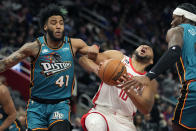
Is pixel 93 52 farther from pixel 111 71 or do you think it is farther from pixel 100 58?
pixel 111 71

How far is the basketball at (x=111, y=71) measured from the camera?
413 cm

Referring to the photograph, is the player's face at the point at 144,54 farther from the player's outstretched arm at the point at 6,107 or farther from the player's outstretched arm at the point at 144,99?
the player's outstretched arm at the point at 6,107

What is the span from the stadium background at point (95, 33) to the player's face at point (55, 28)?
1.88 ft

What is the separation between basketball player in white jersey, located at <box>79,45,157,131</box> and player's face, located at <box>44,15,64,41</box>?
21.7 inches

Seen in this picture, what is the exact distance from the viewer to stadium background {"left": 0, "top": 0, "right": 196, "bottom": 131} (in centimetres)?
925

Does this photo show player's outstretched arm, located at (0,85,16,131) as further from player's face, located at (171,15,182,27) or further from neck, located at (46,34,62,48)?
player's face, located at (171,15,182,27)

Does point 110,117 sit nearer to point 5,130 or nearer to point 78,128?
point 5,130

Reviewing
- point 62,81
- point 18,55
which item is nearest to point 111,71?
point 62,81

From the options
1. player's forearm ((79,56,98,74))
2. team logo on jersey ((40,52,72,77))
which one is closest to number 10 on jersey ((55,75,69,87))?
team logo on jersey ((40,52,72,77))

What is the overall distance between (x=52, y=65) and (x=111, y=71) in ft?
3.63

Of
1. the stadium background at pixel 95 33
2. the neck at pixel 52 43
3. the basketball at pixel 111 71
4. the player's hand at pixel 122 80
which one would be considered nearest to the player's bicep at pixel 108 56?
the stadium background at pixel 95 33

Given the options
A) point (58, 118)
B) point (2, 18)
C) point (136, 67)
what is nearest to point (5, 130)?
point (58, 118)

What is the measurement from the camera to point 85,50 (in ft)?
16.9

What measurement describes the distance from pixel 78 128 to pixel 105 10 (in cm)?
861
